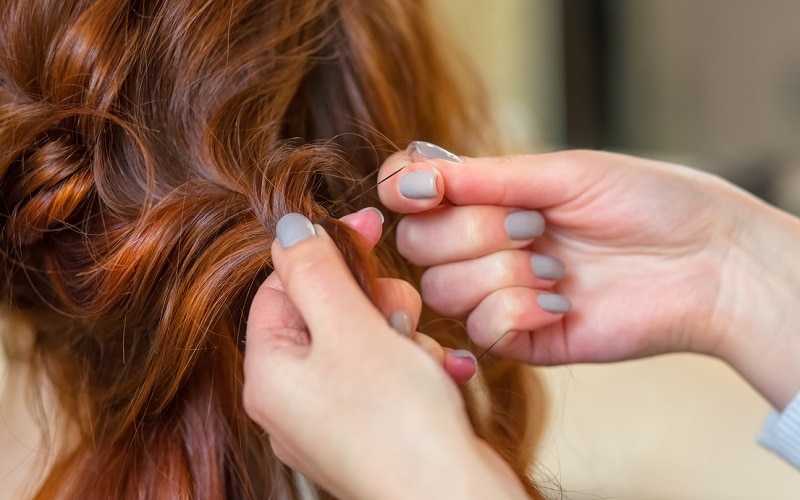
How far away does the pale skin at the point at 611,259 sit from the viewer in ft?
2.48

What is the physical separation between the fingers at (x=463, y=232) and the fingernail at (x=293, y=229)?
243 millimetres

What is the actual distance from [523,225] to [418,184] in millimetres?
152

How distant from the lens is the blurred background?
4.50 ft

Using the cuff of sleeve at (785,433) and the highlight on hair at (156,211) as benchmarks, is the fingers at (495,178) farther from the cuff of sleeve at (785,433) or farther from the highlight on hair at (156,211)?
the cuff of sleeve at (785,433)

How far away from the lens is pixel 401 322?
0.54 m

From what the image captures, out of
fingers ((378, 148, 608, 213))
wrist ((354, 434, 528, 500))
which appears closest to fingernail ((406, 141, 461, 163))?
fingers ((378, 148, 608, 213))

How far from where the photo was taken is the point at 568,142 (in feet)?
7.50

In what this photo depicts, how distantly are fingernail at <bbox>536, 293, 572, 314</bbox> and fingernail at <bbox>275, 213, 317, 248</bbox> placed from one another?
1.12ft

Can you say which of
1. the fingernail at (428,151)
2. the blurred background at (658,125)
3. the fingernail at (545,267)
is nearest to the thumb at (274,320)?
the fingernail at (428,151)

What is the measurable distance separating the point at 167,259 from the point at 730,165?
1.83 m

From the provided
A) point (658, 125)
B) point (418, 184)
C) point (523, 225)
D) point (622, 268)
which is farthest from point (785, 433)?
point (658, 125)

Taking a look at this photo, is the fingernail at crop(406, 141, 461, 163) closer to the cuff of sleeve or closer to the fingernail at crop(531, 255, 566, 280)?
the fingernail at crop(531, 255, 566, 280)

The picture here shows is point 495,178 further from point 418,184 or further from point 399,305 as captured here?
point 399,305

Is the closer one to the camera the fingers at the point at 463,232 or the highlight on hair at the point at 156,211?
the highlight on hair at the point at 156,211
